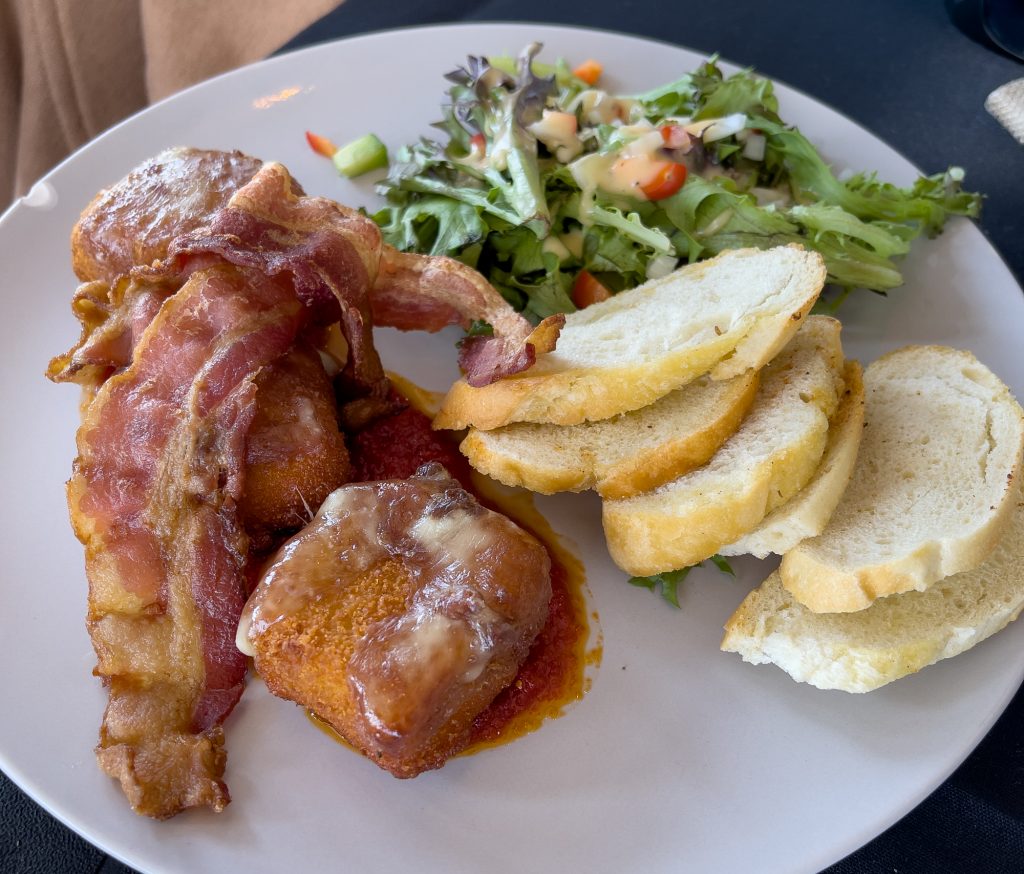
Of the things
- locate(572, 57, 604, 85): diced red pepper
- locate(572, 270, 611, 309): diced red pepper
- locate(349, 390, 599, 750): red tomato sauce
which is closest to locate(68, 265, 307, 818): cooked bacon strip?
locate(349, 390, 599, 750): red tomato sauce

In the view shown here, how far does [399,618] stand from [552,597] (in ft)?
2.04

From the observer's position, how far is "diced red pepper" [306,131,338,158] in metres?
3.87

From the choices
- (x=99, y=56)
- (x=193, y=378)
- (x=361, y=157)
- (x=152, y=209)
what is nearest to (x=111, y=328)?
(x=193, y=378)

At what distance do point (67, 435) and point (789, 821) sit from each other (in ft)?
8.51

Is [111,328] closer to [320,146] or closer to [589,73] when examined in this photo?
[320,146]

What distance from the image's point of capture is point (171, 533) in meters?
2.57

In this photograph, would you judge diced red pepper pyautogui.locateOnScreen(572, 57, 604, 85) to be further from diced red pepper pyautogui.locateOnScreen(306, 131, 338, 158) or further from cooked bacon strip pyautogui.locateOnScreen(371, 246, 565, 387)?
cooked bacon strip pyautogui.locateOnScreen(371, 246, 565, 387)

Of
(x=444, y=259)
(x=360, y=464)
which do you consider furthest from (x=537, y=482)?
(x=444, y=259)

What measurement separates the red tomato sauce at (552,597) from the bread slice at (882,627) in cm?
47

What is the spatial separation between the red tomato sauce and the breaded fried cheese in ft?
0.35

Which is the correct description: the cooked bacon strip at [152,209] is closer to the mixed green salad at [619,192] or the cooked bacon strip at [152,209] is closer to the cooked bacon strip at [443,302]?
the cooked bacon strip at [443,302]

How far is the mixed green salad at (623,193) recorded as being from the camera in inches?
135

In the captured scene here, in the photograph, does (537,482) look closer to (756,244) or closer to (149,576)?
(149,576)

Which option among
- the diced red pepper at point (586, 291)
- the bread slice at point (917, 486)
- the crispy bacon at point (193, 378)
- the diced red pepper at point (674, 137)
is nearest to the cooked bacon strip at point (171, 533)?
the crispy bacon at point (193, 378)
